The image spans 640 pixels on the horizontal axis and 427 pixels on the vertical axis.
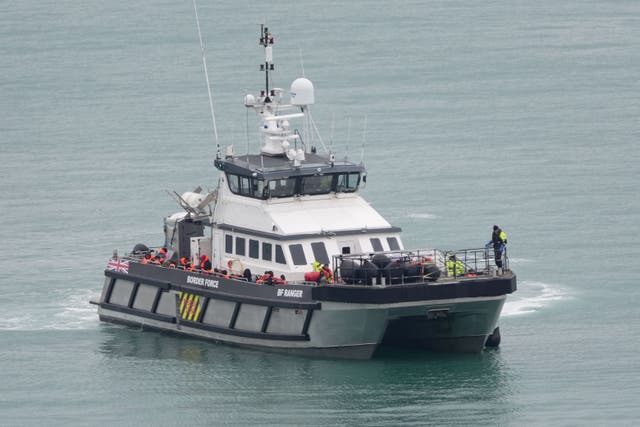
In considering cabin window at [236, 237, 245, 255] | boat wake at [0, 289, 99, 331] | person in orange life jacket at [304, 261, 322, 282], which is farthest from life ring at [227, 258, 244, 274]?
boat wake at [0, 289, 99, 331]

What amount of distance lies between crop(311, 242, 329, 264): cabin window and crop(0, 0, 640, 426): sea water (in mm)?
2575

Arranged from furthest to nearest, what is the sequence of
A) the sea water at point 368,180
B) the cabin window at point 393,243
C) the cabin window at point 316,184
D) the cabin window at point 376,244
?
1. the cabin window at point 316,184
2. the cabin window at point 393,243
3. the cabin window at point 376,244
4. the sea water at point 368,180

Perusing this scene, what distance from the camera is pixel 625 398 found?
1759 inches

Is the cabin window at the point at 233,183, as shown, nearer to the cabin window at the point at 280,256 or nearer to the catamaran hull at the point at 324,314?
the catamaran hull at the point at 324,314

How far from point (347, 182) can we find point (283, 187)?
5.45 feet

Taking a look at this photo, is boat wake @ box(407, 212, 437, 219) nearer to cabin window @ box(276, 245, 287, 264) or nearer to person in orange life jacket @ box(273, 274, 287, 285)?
cabin window @ box(276, 245, 287, 264)

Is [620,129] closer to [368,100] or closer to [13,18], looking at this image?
[368,100]

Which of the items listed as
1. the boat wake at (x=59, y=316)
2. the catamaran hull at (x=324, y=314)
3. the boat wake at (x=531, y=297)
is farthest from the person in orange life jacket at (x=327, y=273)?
the boat wake at (x=59, y=316)

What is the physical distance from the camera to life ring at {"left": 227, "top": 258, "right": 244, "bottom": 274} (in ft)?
167

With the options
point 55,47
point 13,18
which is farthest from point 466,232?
point 13,18

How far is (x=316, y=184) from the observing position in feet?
167

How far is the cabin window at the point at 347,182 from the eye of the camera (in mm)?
51031

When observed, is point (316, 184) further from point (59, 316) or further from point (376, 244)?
point (59, 316)

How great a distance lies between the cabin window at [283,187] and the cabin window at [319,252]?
187 cm
